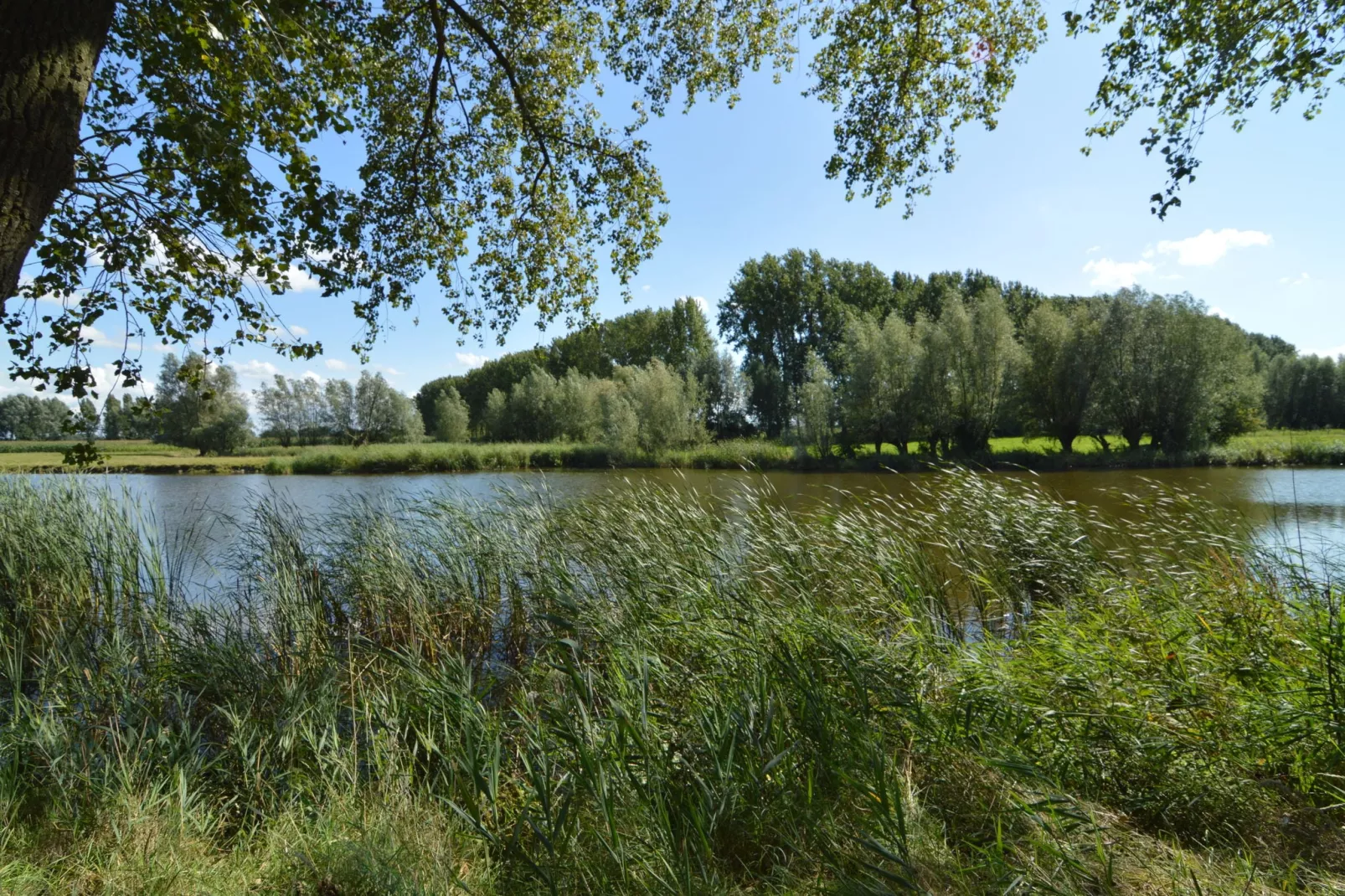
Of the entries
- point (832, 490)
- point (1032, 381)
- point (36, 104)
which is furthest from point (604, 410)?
point (36, 104)

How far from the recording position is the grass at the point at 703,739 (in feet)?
7.66

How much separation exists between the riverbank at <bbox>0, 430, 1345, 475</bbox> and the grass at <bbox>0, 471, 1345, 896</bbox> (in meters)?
19.4

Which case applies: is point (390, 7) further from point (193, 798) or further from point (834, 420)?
point (834, 420)

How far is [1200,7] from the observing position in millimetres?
5129

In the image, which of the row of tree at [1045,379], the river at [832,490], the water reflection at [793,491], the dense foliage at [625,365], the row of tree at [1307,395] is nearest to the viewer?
the water reflection at [793,491]

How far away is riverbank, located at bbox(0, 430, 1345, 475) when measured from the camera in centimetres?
2495

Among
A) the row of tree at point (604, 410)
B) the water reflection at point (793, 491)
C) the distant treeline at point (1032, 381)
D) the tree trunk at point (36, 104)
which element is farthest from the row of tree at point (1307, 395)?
the tree trunk at point (36, 104)

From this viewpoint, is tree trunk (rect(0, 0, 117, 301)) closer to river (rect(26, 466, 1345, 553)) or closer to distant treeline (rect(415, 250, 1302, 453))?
river (rect(26, 466, 1345, 553))

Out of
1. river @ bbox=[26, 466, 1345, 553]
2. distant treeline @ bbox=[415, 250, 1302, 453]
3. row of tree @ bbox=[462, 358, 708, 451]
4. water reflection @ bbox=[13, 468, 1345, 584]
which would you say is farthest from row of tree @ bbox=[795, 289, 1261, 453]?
row of tree @ bbox=[462, 358, 708, 451]

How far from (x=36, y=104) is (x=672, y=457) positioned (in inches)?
1291

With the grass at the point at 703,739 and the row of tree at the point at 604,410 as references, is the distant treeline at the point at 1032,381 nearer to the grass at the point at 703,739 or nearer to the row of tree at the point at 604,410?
the row of tree at the point at 604,410

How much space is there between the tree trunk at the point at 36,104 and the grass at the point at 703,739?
7.41 ft

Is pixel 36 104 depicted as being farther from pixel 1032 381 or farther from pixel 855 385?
pixel 1032 381

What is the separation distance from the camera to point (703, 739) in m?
2.98
